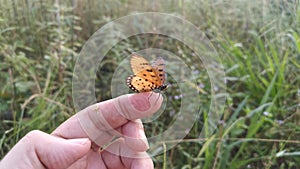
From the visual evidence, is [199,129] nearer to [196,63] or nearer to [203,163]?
[203,163]

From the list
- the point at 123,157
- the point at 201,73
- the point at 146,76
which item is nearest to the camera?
the point at 146,76

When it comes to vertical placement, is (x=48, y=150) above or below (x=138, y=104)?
below

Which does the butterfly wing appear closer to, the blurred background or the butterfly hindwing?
the butterfly hindwing

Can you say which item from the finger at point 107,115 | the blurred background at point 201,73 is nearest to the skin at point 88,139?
the finger at point 107,115

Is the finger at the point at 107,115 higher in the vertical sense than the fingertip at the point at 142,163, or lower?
higher

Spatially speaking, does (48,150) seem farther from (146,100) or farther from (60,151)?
(146,100)

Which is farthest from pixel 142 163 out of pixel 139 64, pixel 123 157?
pixel 139 64

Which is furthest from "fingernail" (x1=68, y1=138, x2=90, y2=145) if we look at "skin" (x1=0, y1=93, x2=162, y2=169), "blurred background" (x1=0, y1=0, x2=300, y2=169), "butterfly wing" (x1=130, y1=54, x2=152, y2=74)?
"blurred background" (x1=0, y1=0, x2=300, y2=169)

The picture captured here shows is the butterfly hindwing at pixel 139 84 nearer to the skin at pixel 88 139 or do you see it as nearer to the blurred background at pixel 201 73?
the skin at pixel 88 139
